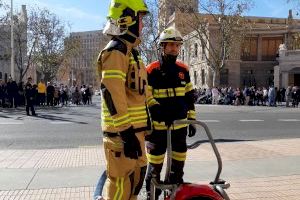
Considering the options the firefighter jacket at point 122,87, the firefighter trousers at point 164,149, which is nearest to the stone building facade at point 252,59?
the firefighter trousers at point 164,149

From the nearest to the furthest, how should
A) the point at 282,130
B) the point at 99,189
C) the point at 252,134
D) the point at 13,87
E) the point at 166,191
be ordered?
the point at 99,189
the point at 166,191
the point at 252,134
the point at 282,130
the point at 13,87

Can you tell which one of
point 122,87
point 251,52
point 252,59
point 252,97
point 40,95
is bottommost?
point 252,97

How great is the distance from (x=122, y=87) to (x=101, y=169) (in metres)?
3.88

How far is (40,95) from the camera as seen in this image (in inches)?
1104

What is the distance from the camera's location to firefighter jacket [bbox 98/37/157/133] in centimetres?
353

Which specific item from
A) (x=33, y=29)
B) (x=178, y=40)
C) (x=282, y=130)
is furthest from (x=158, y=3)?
(x=178, y=40)

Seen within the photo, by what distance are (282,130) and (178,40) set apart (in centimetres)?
1031

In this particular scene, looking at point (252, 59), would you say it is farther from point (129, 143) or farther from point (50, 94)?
point (129, 143)

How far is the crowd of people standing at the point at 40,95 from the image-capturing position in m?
25.2

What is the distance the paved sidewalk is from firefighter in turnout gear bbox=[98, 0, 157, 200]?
6.79 feet

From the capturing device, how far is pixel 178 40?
487cm

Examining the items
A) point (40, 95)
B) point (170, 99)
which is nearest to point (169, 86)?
point (170, 99)

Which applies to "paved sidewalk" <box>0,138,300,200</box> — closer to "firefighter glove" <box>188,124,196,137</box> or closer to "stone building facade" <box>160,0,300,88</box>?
"firefighter glove" <box>188,124,196,137</box>

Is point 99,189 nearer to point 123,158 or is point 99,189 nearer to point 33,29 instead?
point 123,158
